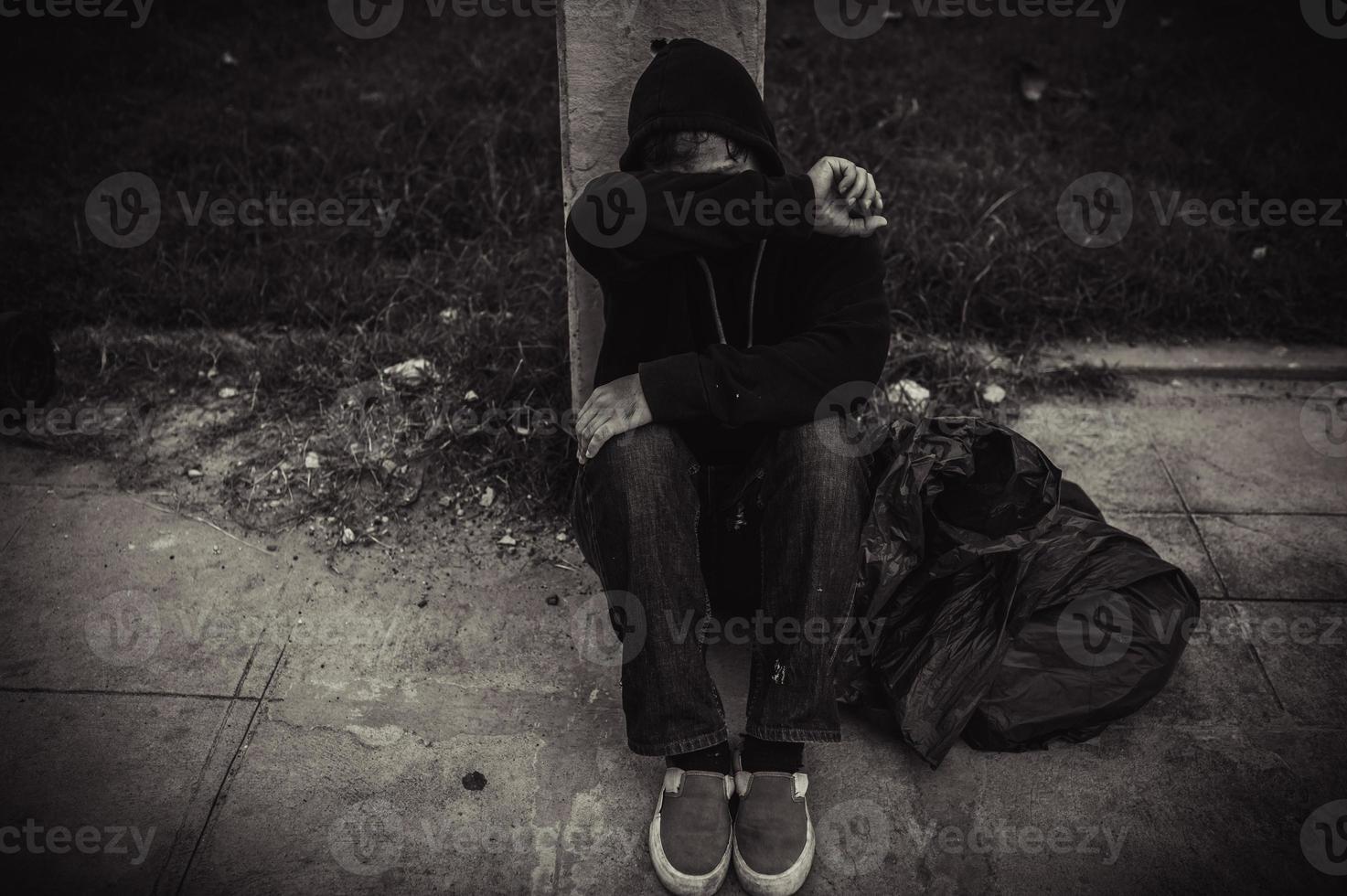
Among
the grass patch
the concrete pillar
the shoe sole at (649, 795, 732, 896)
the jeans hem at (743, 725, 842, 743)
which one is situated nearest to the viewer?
the shoe sole at (649, 795, 732, 896)

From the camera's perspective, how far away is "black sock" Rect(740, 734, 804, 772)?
203cm

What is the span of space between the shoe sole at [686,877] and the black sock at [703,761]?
159 mm

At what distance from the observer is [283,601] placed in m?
2.54

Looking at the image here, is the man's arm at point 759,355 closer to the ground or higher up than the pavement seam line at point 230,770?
higher up

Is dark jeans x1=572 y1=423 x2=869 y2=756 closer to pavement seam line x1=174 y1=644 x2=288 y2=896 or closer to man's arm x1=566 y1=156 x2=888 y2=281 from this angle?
man's arm x1=566 y1=156 x2=888 y2=281

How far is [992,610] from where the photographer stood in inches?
84.7

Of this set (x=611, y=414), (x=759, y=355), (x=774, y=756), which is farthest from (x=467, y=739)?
(x=759, y=355)

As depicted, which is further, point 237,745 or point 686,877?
point 237,745

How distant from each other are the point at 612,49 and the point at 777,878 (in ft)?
6.61

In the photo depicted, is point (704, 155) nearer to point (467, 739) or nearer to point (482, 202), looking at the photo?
point (467, 739)

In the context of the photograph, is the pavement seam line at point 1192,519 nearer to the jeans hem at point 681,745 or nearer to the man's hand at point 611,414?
the jeans hem at point 681,745

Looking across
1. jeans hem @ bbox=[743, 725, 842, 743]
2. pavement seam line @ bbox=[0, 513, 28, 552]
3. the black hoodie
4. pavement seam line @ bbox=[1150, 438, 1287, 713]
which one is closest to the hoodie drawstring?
the black hoodie

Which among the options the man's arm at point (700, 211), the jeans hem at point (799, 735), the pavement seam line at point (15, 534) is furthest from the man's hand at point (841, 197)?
the pavement seam line at point (15, 534)

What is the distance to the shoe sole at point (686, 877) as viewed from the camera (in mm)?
1879
